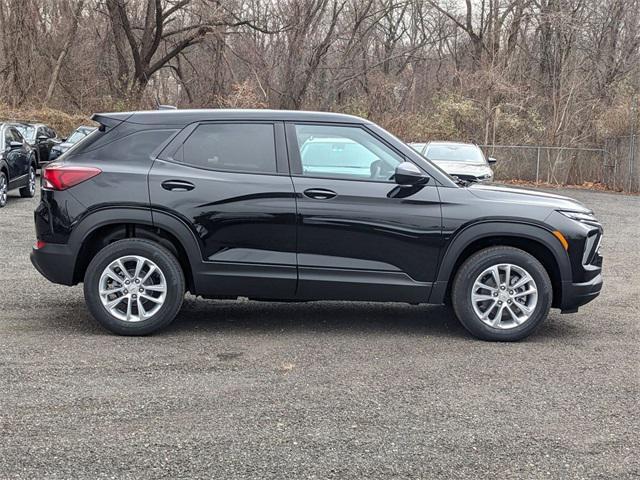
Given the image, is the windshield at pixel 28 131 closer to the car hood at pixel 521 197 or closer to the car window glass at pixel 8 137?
the car window glass at pixel 8 137

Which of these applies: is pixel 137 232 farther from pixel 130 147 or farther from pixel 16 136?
pixel 16 136

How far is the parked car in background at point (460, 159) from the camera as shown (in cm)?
1602

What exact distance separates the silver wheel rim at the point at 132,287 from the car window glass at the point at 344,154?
1455mm

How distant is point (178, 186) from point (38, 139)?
16438 mm

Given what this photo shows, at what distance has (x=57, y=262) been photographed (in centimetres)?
576

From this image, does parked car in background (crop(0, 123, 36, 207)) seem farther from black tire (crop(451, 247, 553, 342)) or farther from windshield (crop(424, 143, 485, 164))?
black tire (crop(451, 247, 553, 342))

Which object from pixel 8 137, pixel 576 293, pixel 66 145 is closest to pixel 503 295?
pixel 576 293

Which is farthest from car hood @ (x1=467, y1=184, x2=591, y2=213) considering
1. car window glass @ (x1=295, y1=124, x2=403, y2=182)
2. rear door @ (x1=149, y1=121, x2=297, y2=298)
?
rear door @ (x1=149, y1=121, x2=297, y2=298)

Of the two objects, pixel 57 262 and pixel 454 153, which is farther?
pixel 454 153

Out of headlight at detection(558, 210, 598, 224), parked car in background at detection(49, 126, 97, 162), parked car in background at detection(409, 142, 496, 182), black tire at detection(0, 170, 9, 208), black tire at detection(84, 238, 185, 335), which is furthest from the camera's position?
parked car in background at detection(49, 126, 97, 162)

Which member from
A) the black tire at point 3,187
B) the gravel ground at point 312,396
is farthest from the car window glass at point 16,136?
the gravel ground at point 312,396

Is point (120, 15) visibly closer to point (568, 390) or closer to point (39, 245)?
point (39, 245)

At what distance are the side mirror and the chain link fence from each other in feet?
73.1

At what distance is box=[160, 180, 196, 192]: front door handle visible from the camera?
5719mm
